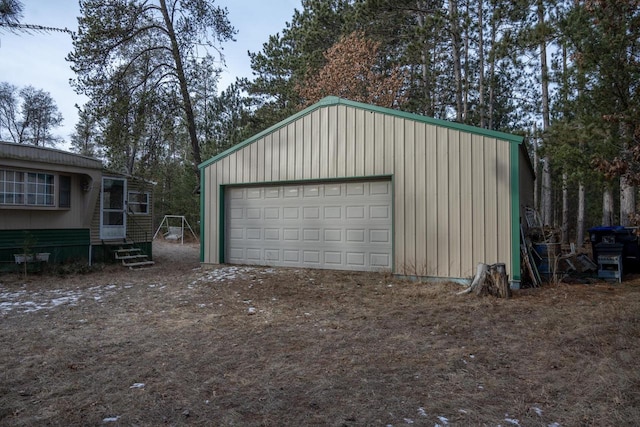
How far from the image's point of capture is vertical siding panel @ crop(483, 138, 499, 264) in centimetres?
716

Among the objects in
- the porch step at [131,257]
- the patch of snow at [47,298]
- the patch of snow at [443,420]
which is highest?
the porch step at [131,257]

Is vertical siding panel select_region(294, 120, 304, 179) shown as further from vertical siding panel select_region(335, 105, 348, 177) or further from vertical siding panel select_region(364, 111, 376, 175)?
vertical siding panel select_region(364, 111, 376, 175)

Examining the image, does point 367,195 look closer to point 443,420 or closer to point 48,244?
point 443,420

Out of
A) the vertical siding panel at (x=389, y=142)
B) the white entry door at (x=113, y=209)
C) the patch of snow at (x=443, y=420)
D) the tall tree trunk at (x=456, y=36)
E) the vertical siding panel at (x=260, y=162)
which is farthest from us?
the tall tree trunk at (x=456, y=36)

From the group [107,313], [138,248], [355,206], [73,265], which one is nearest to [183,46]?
[138,248]

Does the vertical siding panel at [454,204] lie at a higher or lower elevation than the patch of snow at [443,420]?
higher

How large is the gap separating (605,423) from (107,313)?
550 centimetres

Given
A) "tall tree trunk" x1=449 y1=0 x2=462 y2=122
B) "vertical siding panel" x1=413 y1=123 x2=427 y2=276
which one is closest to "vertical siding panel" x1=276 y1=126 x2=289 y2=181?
"vertical siding panel" x1=413 y1=123 x2=427 y2=276

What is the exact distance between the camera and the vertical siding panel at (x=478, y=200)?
728cm

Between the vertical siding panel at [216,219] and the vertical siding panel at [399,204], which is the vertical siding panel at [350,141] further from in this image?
the vertical siding panel at [216,219]

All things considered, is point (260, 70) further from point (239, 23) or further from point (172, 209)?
point (172, 209)

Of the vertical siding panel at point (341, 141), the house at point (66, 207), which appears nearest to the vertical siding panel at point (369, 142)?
the vertical siding panel at point (341, 141)

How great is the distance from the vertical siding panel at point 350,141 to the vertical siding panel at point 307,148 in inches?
35.3

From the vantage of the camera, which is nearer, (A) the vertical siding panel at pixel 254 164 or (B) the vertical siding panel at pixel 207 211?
(A) the vertical siding panel at pixel 254 164
